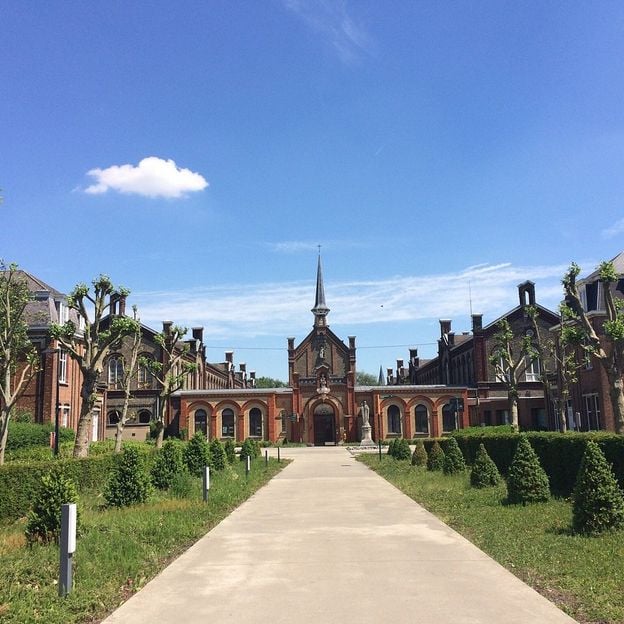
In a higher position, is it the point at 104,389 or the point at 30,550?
the point at 104,389

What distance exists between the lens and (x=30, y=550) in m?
8.97

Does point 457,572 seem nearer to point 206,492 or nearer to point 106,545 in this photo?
point 106,545

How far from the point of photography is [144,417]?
183 feet

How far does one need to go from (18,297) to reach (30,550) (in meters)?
17.0

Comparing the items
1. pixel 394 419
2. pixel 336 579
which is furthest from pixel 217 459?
pixel 394 419

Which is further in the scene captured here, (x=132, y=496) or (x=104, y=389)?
(x=104, y=389)

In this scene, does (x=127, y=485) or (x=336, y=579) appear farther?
(x=127, y=485)

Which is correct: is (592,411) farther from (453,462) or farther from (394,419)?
(394,419)

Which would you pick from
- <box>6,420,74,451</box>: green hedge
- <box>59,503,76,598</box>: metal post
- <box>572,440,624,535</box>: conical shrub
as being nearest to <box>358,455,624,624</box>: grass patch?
<box>572,440,624,535</box>: conical shrub

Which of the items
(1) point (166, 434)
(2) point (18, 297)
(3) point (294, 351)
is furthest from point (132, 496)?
(3) point (294, 351)

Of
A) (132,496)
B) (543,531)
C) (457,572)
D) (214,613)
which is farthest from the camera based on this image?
(132,496)

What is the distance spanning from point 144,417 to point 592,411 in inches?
1476

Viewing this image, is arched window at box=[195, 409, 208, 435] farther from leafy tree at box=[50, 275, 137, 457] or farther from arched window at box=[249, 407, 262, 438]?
leafy tree at box=[50, 275, 137, 457]

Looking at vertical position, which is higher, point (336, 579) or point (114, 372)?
point (114, 372)
